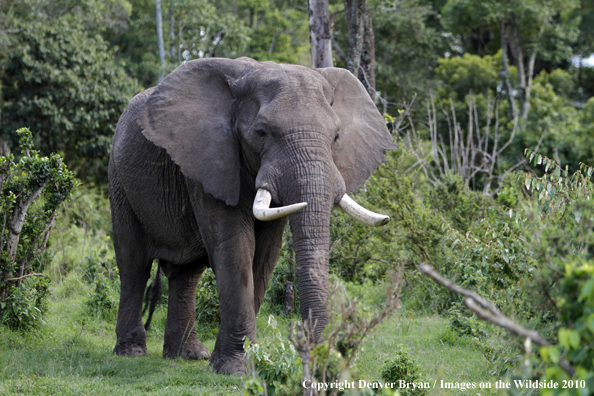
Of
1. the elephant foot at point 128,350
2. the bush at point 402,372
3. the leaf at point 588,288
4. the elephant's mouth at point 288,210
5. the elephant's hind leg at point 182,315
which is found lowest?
the elephant foot at point 128,350

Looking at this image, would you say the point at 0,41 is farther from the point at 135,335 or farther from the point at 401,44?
the point at 401,44

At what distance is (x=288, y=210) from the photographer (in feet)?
→ 15.8

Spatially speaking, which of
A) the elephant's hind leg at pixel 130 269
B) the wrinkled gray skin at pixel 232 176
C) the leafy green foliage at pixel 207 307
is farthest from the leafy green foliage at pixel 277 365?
the leafy green foliage at pixel 207 307

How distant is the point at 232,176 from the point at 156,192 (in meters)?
1.35

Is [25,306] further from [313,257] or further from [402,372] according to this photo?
[402,372]

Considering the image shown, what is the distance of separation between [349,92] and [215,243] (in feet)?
6.14

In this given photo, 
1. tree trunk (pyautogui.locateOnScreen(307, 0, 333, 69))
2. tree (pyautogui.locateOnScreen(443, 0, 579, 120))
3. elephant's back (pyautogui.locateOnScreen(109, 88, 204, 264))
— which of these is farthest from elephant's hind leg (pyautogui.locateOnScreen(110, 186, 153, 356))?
tree (pyautogui.locateOnScreen(443, 0, 579, 120))

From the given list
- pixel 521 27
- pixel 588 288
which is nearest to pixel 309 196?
pixel 588 288

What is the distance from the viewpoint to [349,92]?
623 cm

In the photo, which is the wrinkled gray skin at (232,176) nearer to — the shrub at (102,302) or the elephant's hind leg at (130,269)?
the elephant's hind leg at (130,269)

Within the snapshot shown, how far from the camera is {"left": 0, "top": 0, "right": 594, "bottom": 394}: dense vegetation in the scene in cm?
398

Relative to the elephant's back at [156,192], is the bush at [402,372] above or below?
below

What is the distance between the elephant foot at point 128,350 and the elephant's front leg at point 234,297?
1515 mm

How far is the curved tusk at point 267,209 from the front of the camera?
4.81 m
